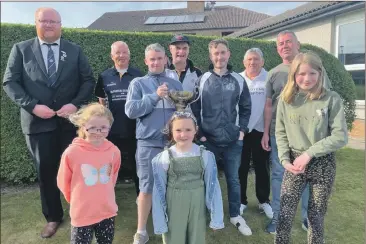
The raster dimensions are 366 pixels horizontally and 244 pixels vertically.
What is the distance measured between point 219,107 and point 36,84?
2.03 m

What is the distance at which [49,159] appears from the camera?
11.2ft

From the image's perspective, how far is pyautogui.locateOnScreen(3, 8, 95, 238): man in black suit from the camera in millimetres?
3242

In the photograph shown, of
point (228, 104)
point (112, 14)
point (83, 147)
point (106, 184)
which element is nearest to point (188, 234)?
point (106, 184)

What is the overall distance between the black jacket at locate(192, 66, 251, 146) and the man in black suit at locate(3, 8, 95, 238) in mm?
1375

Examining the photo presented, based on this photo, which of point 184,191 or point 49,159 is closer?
point 184,191

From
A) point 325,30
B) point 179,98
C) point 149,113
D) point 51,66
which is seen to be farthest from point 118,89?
point 325,30

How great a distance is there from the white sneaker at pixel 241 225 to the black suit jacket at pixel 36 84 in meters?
2.32

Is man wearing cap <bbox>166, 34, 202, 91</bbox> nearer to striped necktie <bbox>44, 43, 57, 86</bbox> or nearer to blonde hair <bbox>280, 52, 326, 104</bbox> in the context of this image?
blonde hair <bbox>280, 52, 326, 104</bbox>

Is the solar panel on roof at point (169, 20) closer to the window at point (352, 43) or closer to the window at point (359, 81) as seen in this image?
the window at point (352, 43)

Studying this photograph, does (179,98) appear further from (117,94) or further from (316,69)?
(316,69)

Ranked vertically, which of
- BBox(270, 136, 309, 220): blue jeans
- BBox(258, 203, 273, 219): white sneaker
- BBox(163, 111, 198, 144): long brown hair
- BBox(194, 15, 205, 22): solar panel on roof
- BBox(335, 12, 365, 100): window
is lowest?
BBox(258, 203, 273, 219): white sneaker

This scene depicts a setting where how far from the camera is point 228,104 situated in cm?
332

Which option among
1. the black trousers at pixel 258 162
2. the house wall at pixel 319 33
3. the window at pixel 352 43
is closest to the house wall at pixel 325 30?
the house wall at pixel 319 33

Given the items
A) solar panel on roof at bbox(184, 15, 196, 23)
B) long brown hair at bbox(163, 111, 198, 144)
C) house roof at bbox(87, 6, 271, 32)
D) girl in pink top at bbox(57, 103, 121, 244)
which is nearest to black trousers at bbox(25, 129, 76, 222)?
girl in pink top at bbox(57, 103, 121, 244)
